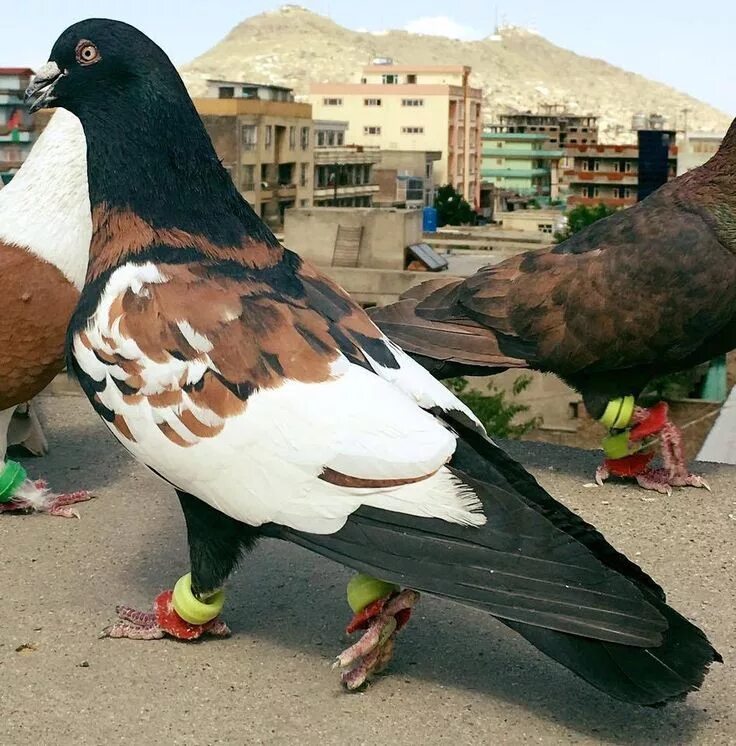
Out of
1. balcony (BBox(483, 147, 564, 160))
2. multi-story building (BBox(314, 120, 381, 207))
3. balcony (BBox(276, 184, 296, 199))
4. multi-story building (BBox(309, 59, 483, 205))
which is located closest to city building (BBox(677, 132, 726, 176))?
balcony (BBox(276, 184, 296, 199))

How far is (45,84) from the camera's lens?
3.49 meters

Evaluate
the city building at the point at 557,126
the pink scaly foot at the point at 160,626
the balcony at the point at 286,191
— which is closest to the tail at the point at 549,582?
the pink scaly foot at the point at 160,626

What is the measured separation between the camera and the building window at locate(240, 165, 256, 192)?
142 feet

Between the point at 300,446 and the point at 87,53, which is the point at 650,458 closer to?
the point at 300,446

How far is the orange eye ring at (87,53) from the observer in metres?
3.39

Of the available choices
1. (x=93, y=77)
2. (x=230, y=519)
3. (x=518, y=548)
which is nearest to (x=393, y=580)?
(x=518, y=548)

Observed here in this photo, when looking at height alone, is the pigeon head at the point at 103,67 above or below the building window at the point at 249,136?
above

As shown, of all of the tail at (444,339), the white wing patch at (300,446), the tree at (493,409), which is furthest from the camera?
the tree at (493,409)

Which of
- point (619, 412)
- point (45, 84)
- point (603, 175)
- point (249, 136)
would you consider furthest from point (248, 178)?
point (45, 84)

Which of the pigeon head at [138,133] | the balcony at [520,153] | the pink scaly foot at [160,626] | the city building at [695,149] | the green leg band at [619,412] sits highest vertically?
the pigeon head at [138,133]

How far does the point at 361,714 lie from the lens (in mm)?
3266

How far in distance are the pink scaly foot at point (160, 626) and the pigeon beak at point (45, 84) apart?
1.68 m

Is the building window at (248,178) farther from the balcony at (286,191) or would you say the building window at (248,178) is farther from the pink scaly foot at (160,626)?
the pink scaly foot at (160,626)

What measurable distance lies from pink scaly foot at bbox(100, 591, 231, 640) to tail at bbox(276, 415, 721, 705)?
2.66ft
